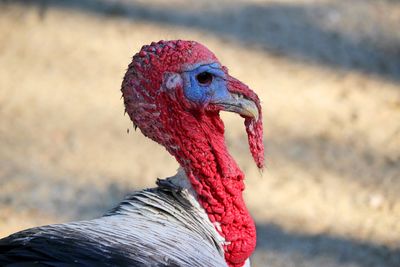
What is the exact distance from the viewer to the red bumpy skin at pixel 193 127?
3400 mm

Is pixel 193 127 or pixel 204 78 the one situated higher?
pixel 204 78

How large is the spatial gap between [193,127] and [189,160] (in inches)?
5.0

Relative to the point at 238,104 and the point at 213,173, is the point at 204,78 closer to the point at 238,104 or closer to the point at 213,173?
the point at 238,104

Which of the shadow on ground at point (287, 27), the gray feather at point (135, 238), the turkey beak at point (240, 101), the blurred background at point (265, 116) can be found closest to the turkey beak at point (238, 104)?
the turkey beak at point (240, 101)

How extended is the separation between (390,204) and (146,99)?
8.95ft

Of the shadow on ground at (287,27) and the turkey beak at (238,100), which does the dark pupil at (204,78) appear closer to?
the turkey beak at (238,100)

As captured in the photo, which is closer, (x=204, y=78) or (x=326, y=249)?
(x=204, y=78)

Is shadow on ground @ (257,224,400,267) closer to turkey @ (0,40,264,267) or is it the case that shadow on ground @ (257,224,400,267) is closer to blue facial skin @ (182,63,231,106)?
turkey @ (0,40,264,267)

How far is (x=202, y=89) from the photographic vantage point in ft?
→ 11.1

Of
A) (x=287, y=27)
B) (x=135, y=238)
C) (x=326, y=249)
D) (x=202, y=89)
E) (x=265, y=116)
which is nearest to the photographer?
(x=135, y=238)

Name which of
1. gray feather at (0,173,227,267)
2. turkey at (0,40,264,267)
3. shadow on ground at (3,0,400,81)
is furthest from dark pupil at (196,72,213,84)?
shadow on ground at (3,0,400,81)

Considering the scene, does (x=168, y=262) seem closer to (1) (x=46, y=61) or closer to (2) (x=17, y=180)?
(2) (x=17, y=180)

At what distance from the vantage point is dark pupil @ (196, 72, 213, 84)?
339cm

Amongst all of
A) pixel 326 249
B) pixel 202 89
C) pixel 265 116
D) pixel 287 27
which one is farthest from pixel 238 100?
pixel 287 27
